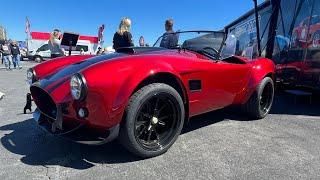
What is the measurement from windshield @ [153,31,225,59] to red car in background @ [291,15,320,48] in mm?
2148

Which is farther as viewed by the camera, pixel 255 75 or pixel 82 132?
pixel 255 75

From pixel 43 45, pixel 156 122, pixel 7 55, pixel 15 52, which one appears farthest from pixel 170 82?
pixel 43 45

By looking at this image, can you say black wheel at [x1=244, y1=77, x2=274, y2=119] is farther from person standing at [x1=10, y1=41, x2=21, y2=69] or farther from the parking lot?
person standing at [x1=10, y1=41, x2=21, y2=69]

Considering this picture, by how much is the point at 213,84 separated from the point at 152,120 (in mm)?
962

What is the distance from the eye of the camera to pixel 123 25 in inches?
243

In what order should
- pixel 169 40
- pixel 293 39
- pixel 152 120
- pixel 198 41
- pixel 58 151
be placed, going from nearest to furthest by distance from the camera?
1. pixel 152 120
2. pixel 58 151
3. pixel 198 41
4. pixel 169 40
5. pixel 293 39

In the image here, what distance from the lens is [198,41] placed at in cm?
485

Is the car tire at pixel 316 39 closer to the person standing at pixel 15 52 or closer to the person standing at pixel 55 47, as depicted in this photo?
the person standing at pixel 55 47

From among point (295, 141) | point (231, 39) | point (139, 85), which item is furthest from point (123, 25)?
point (295, 141)

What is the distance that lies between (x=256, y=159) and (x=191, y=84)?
39.2 inches

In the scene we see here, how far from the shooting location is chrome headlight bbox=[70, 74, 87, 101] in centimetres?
288

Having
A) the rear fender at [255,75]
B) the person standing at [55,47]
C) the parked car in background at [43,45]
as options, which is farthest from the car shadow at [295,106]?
the parked car in background at [43,45]

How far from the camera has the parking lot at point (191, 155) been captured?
2.99m

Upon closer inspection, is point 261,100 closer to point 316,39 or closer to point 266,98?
point 266,98
